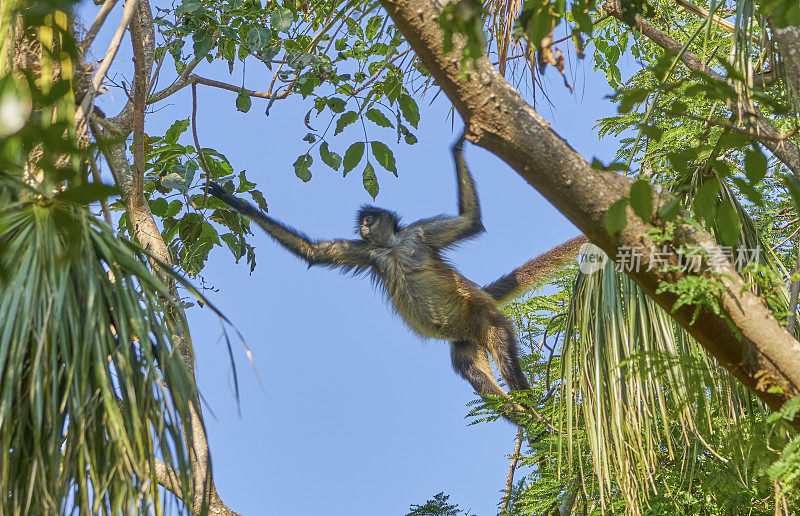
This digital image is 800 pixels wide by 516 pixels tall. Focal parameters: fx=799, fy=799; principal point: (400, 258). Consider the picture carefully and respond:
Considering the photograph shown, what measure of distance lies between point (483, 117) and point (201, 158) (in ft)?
6.09

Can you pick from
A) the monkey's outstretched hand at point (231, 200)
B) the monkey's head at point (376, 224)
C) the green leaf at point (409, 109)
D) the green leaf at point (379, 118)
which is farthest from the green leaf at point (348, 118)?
the monkey's head at point (376, 224)

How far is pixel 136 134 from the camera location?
2789 millimetres

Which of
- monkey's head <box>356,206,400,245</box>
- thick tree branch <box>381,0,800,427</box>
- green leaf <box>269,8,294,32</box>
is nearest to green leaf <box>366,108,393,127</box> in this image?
green leaf <box>269,8,294,32</box>

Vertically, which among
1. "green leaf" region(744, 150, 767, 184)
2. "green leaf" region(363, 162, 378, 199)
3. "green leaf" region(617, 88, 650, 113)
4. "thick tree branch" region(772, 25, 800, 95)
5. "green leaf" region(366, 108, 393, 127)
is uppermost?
"green leaf" region(363, 162, 378, 199)

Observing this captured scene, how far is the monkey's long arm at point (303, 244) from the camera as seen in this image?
441 cm

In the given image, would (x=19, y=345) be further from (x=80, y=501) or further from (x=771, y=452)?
(x=771, y=452)

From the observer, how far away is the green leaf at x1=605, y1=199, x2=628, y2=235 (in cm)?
157

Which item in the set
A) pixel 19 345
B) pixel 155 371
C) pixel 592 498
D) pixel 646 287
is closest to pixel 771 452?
pixel 646 287

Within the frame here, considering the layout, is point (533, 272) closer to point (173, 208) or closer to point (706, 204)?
point (173, 208)

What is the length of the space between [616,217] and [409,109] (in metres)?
1.91

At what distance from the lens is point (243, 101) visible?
3.81 m

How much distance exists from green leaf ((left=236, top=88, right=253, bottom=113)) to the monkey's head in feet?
5.48

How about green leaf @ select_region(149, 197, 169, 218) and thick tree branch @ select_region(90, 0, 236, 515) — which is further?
green leaf @ select_region(149, 197, 169, 218)

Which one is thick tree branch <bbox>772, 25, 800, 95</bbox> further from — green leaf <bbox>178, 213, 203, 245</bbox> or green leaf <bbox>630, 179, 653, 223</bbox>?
green leaf <bbox>178, 213, 203, 245</bbox>
